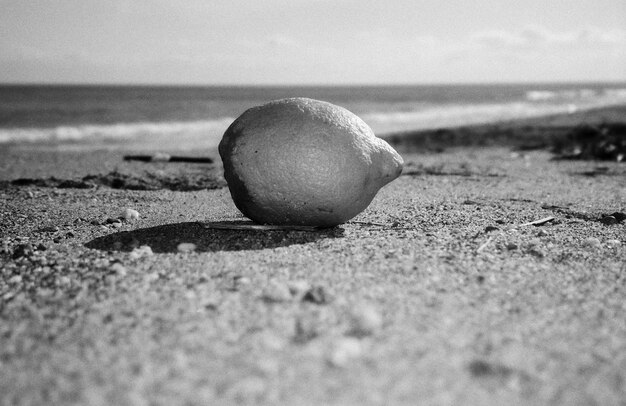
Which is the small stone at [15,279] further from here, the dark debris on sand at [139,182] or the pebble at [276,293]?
the dark debris on sand at [139,182]

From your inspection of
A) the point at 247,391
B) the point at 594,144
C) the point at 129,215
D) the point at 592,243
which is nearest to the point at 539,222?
the point at 592,243

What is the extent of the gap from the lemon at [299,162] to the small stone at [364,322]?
1.52 meters

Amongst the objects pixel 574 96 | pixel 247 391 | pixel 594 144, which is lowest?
pixel 247 391

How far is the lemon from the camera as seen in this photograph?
152 inches

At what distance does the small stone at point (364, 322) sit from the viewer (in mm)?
2414

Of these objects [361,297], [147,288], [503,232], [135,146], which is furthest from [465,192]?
[135,146]

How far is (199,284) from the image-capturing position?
2.99 m

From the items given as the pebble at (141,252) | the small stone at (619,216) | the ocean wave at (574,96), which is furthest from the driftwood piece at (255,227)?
the ocean wave at (574,96)

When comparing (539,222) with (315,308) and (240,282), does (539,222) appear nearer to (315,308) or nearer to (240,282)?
(315,308)

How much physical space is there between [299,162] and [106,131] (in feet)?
51.4

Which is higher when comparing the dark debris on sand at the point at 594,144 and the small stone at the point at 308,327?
the dark debris on sand at the point at 594,144

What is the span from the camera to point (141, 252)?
3.56 meters

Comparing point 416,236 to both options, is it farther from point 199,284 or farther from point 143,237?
point 143,237

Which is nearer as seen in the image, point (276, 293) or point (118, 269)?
point (276, 293)
